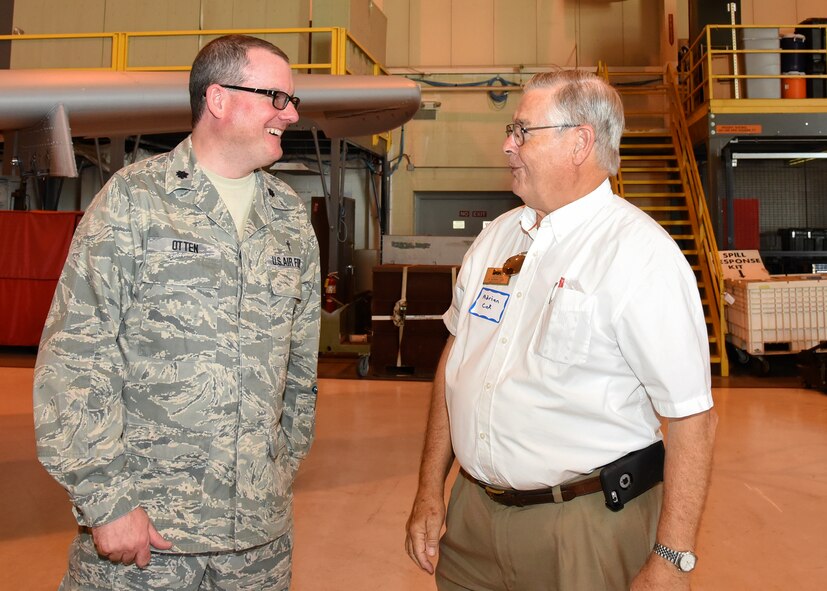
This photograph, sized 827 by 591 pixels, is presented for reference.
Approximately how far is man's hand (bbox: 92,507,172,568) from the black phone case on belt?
1090 mm

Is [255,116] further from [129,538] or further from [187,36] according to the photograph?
[187,36]

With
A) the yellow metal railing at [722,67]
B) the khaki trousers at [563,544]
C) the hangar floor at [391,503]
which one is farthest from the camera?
the yellow metal railing at [722,67]

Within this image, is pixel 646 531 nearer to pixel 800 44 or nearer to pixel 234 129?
pixel 234 129

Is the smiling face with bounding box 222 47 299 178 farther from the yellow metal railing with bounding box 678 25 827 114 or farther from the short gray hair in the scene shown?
the yellow metal railing with bounding box 678 25 827 114

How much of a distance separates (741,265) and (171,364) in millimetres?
9760

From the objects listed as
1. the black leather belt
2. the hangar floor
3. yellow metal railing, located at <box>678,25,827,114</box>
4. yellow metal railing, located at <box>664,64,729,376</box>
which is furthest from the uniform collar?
yellow metal railing, located at <box>678,25,827,114</box>

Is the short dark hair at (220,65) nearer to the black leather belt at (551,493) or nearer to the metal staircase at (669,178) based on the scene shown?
the black leather belt at (551,493)

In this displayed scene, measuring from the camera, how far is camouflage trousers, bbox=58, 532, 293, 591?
164 centimetres

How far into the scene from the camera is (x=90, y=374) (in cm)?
155

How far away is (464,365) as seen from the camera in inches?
72.0

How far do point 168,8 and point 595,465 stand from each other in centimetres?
1039

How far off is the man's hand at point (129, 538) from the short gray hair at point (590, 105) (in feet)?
4.71

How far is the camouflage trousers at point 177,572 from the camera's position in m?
1.64

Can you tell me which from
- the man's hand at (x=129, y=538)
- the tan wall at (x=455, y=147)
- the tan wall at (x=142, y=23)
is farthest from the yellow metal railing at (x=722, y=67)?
the man's hand at (x=129, y=538)
